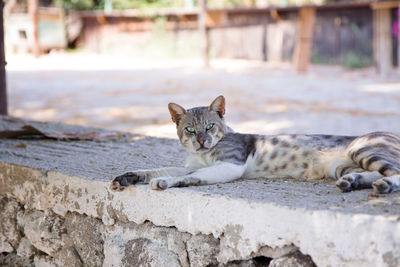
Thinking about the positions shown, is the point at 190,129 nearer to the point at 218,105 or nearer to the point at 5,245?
the point at 218,105

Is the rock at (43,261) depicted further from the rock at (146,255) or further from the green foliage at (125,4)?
the green foliage at (125,4)

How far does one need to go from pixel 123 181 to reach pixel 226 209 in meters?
0.70

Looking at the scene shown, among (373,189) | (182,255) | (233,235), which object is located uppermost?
(373,189)

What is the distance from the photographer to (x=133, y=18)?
79.2 feet

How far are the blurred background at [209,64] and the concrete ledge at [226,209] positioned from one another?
2.58 meters

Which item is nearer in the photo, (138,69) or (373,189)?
(373,189)

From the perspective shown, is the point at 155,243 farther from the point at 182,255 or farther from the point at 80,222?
the point at 80,222

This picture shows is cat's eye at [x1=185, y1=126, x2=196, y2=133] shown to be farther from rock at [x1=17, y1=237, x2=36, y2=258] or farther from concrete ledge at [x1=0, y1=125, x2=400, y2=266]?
rock at [x1=17, y1=237, x2=36, y2=258]

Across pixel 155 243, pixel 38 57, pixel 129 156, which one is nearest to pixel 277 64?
pixel 38 57

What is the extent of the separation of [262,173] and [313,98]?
7.88 m

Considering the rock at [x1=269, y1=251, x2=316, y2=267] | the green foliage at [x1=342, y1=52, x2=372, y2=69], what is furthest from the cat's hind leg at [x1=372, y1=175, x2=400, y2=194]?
the green foliage at [x1=342, y1=52, x2=372, y2=69]

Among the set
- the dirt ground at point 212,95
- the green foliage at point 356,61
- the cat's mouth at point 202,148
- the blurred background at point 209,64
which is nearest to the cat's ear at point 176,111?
the cat's mouth at point 202,148

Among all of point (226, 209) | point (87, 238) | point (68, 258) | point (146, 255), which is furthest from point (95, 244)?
point (226, 209)

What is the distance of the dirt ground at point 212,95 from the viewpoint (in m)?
8.33
